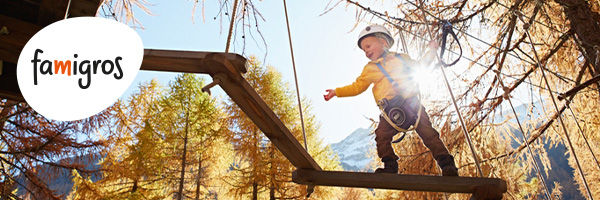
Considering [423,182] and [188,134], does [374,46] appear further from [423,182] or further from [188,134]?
[188,134]

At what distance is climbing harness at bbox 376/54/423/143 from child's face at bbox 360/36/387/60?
0.14m

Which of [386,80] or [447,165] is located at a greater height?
[386,80]

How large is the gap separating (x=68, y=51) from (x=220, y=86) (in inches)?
23.7

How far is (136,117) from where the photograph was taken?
12281 millimetres

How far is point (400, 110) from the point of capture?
1.85m

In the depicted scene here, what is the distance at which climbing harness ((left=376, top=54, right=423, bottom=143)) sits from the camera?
1.84 meters

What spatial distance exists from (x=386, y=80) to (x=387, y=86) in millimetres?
37

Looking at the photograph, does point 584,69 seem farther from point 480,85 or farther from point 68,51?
point 68,51

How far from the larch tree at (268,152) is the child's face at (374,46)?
678 cm

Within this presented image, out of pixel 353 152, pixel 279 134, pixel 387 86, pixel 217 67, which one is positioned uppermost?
pixel 353 152

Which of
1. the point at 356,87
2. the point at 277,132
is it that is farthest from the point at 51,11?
the point at 356,87

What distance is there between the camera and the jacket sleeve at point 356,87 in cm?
197

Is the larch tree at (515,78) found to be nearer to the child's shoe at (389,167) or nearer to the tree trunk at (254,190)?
the child's shoe at (389,167)

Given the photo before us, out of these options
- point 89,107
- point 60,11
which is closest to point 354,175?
point 89,107
